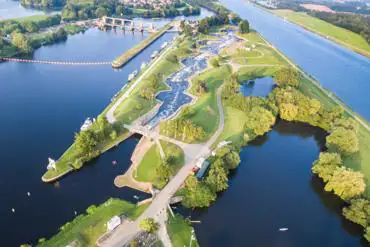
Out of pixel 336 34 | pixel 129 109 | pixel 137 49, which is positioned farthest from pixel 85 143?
pixel 336 34

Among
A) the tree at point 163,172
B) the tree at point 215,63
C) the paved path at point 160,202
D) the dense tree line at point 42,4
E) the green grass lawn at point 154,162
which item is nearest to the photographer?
the paved path at point 160,202

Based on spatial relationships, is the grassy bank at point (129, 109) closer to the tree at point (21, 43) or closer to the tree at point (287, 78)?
the tree at point (287, 78)

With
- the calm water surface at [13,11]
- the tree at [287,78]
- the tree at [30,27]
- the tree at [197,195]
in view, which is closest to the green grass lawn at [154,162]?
the tree at [197,195]

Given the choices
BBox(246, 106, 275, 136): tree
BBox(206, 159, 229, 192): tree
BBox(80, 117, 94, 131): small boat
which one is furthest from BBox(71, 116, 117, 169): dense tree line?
BBox(246, 106, 275, 136): tree

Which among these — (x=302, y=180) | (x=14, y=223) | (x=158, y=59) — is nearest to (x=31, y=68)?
(x=158, y=59)

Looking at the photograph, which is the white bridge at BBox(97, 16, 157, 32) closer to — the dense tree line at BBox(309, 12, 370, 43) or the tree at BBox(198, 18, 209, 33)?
the tree at BBox(198, 18, 209, 33)

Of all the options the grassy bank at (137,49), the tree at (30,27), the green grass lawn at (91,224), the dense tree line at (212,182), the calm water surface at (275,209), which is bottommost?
the calm water surface at (275,209)

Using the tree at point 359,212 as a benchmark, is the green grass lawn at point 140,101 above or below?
above
